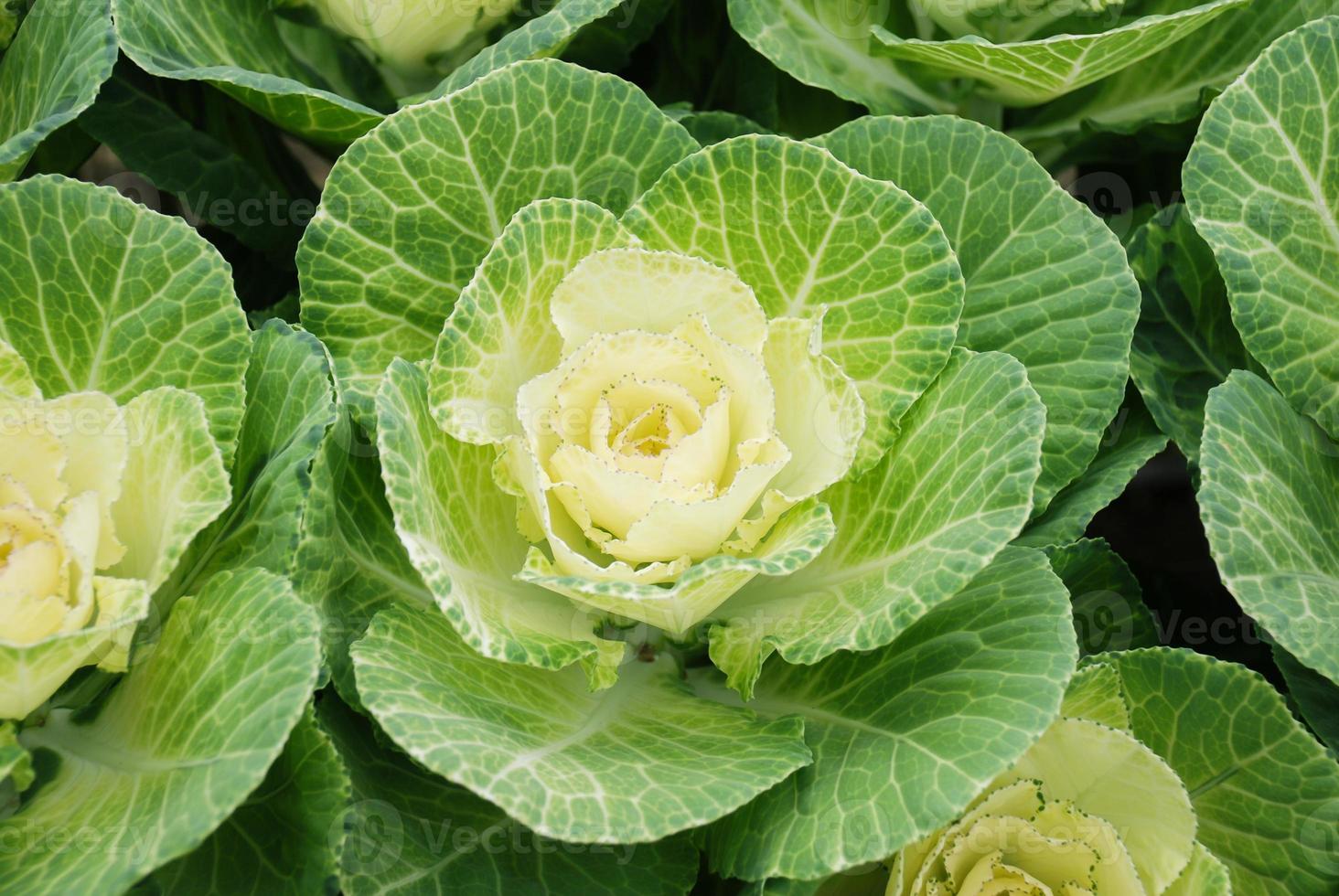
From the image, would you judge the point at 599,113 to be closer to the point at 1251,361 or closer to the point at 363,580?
the point at 363,580

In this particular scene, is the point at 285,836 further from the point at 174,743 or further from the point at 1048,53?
the point at 1048,53

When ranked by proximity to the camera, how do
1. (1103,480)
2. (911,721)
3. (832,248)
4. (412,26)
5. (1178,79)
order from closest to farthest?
(911,721) → (832,248) → (1103,480) → (412,26) → (1178,79)

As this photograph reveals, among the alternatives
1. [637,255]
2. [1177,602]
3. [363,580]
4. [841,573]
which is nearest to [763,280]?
[637,255]

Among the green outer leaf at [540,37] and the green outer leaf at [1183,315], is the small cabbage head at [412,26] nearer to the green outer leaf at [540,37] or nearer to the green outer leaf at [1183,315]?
the green outer leaf at [540,37]

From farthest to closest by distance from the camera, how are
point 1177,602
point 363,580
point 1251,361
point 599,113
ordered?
point 1177,602 → point 1251,361 → point 599,113 → point 363,580

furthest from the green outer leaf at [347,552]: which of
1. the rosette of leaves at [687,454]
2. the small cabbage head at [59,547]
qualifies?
the small cabbage head at [59,547]

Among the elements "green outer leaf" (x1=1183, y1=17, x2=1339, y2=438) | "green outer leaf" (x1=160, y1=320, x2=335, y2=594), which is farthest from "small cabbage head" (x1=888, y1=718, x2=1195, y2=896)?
"green outer leaf" (x1=160, y1=320, x2=335, y2=594)

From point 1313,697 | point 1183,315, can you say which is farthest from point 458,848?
point 1183,315
